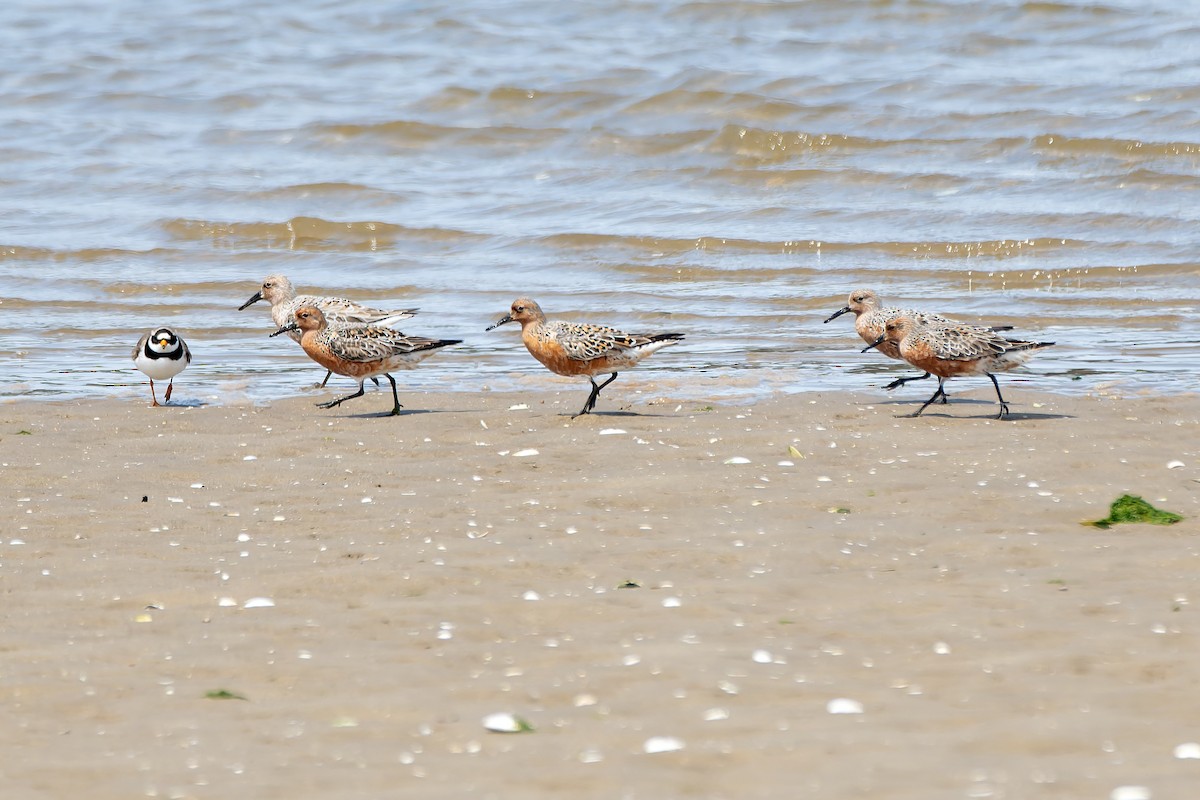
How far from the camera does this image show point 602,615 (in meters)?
6.55

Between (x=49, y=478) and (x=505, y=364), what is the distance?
660 cm

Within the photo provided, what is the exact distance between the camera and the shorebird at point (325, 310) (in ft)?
50.3

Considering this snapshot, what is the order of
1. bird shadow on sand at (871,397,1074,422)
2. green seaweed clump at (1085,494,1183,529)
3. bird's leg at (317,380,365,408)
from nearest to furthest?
green seaweed clump at (1085,494,1183,529), bird shadow on sand at (871,397,1074,422), bird's leg at (317,380,365,408)

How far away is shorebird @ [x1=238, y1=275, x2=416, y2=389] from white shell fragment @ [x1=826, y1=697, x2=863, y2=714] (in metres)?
9.13

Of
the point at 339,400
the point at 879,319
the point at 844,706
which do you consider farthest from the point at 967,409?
the point at 844,706

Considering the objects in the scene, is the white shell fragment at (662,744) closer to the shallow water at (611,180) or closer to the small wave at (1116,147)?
the shallow water at (611,180)

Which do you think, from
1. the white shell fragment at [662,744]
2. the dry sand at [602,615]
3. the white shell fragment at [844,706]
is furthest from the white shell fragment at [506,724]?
the white shell fragment at [844,706]

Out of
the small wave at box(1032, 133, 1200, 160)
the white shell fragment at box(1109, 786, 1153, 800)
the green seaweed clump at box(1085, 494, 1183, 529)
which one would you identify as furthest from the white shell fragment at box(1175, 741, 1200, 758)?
the small wave at box(1032, 133, 1200, 160)

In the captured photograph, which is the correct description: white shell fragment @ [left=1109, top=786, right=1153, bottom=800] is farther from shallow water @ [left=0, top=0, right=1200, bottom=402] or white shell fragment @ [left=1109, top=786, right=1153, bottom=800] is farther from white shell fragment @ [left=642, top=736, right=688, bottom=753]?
shallow water @ [left=0, top=0, right=1200, bottom=402]

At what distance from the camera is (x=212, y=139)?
94.0 ft

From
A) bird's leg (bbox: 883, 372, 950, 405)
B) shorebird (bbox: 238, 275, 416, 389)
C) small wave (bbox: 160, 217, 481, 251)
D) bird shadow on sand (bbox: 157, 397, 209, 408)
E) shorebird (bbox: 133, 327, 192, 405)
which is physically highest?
small wave (bbox: 160, 217, 481, 251)

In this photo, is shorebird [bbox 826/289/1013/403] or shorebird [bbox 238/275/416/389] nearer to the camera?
shorebird [bbox 826/289/1013/403]

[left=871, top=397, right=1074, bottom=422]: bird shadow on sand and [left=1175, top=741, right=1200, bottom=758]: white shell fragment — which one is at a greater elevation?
[left=871, top=397, right=1074, bottom=422]: bird shadow on sand

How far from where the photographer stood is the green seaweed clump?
803 centimetres
